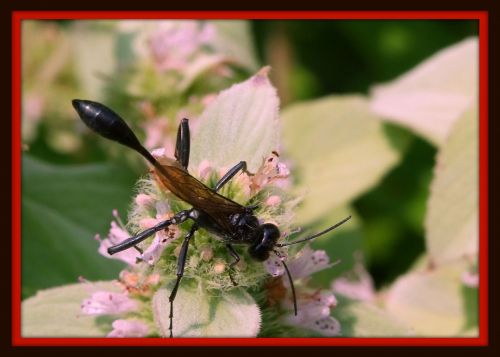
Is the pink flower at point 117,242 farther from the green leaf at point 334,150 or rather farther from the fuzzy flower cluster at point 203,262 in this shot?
the green leaf at point 334,150

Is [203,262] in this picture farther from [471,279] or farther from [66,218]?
[471,279]

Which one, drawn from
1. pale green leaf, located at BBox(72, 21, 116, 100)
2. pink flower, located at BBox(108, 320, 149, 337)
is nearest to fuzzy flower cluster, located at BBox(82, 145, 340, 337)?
pink flower, located at BBox(108, 320, 149, 337)

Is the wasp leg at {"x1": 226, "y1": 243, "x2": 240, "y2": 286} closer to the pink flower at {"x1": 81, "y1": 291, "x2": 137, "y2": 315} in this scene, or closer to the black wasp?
the black wasp

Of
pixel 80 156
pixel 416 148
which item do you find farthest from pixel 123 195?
pixel 416 148

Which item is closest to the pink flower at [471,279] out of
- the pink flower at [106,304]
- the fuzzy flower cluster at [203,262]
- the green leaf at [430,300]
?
the green leaf at [430,300]

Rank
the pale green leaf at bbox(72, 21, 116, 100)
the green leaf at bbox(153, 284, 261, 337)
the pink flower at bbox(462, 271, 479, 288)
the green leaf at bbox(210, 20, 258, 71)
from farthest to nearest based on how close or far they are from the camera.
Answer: the pale green leaf at bbox(72, 21, 116, 100)
the green leaf at bbox(210, 20, 258, 71)
the pink flower at bbox(462, 271, 479, 288)
the green leaf at bbox(153, 284, 261, 337)

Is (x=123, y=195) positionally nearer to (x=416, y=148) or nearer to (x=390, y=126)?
(x=390, y=126)
